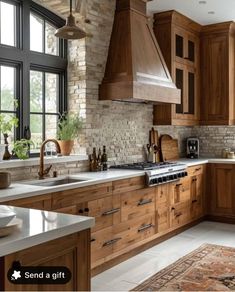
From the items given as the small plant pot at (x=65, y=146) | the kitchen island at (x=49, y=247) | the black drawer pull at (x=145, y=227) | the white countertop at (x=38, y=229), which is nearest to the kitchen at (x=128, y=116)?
the black drawer pull at (x=145, y=227)

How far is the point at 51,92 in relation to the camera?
15.8ft

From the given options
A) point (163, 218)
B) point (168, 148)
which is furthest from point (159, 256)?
point (168, 148)

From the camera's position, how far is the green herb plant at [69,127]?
458cm

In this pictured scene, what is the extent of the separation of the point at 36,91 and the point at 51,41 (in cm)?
67

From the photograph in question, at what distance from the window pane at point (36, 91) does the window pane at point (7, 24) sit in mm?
437

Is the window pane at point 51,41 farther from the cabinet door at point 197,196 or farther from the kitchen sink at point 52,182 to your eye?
the cabinet door at point 197,196

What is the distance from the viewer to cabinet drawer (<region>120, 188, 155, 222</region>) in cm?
431

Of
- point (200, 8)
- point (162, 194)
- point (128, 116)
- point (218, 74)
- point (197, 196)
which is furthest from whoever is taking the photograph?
point (218, 74)

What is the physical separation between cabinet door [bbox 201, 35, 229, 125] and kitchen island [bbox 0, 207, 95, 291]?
195 inches

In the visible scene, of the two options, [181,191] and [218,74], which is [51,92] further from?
[218,74]

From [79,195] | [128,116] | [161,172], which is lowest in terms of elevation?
[79,195]

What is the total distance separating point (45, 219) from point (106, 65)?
130 inches

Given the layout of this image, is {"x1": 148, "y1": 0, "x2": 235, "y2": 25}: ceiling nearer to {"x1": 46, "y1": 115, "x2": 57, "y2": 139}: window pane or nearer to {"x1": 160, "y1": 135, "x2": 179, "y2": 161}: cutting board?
{"x1": 160, "y1": 135, "x2": 179, "y2": 161}: cutting board

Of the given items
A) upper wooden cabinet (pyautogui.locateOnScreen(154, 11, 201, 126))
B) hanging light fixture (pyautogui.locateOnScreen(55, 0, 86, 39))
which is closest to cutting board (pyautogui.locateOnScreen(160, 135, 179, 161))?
upper wooden cabinet (pyautogui.locateOnScreen(154, 11, 201, 126))
